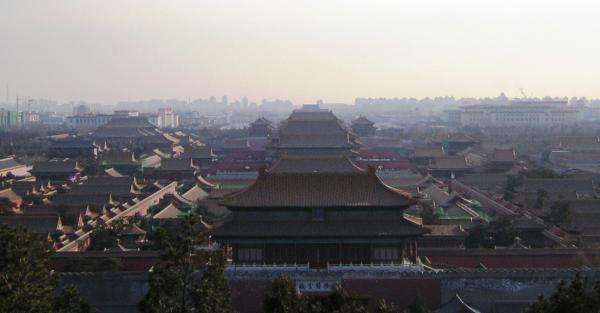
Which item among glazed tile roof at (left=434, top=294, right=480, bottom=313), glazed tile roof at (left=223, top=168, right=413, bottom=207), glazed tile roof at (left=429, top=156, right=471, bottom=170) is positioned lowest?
glazed tile roof at (left=434, top=294, right=480, bottom=313)

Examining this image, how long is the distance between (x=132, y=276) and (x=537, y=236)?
15.9 m

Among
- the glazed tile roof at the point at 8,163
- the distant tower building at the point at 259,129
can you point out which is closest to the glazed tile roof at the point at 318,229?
the glazed tile roof at the point at 8,163

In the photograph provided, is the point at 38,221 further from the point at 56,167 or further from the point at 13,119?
the point at 13,119

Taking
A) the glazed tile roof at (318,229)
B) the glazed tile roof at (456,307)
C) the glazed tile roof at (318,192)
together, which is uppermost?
the glazed tile roof at (318,192)

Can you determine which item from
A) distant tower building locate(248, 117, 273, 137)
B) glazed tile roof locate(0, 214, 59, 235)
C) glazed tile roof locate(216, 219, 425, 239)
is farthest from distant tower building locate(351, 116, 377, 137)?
glazed tile roof locate(216, 219, 425, 239)

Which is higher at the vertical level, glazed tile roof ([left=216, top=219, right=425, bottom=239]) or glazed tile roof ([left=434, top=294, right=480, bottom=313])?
glazed tile roof ([left=216, top=219, right=425, bottom=239])

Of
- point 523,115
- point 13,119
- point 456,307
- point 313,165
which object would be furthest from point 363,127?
point 13,119

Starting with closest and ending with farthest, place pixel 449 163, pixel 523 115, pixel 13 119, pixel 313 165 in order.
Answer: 1. pixel 313 165
2. pixel 449 163
3. pixel 523 115
4. pixel 13 119

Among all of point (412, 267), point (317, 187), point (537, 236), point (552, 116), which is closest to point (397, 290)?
point (412, 267)

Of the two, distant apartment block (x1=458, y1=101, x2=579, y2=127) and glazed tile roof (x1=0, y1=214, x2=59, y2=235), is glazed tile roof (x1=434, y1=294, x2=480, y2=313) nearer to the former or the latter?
glazed tile roof (x1=0, y1=214, x2=59, y2=235)

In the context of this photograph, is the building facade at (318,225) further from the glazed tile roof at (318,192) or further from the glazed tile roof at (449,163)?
the glazed tile roof at (449,163)

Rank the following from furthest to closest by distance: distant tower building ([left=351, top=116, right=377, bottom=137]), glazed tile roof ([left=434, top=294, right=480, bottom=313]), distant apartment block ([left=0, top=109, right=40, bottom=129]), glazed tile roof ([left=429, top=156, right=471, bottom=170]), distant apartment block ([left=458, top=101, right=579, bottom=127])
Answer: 1. distant apartment block ([left=0, top=109, right=40, bottom=129])
2. distant apartment block ([left=458, top=101, right=579, bottom=127])
3. distant tower building ([left=351, top=116, right=377, bottom=137])
4. glazed tile roof ([left=429, top=156, right=471, bottom=170])
5. glazed tile roof ([left=434, top=294, right=480, bottom=313])

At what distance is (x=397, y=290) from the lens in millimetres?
19703

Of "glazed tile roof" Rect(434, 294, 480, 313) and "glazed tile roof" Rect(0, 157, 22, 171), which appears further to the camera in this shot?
"glazed tile roof" Rect(0, 157, 22, 171)
